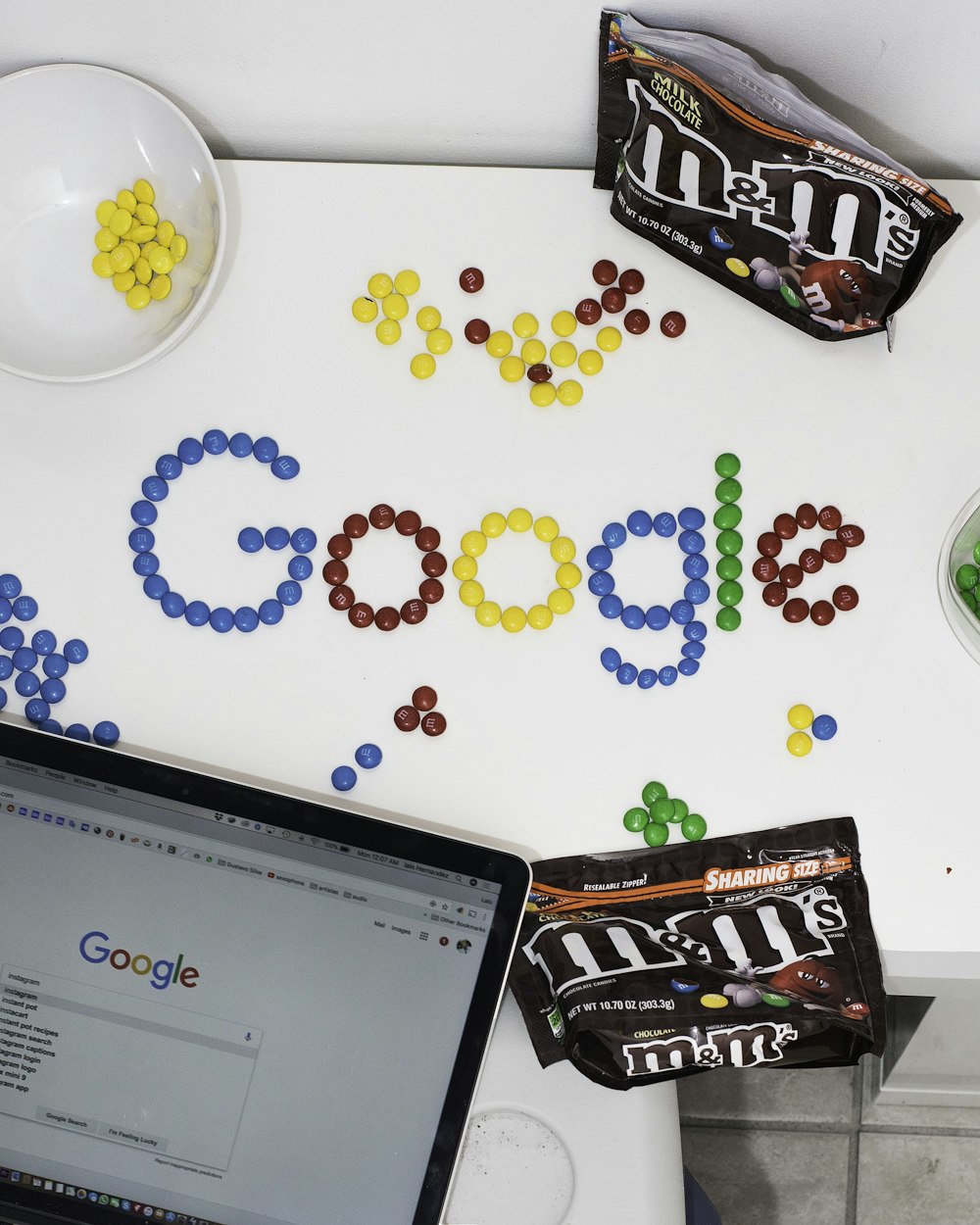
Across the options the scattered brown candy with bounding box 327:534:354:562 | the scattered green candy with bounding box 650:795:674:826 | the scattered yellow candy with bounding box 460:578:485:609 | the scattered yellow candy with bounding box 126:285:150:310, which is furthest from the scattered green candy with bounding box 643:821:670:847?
the scattered yellow candy with bounding box 126:285:150:310

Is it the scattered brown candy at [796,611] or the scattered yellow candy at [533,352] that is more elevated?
the scattered yellow candy at [533,352]

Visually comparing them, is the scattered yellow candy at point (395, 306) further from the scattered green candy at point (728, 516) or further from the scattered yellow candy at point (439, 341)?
the scattered green candy at point (728, 516)

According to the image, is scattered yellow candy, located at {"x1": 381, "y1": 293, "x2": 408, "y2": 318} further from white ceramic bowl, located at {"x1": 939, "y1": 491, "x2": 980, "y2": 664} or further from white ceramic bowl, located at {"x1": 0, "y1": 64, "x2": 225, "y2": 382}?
white ceramic bowl, located at {"x1": 939, "y1": 491, "x2": 980, "y2": 664}

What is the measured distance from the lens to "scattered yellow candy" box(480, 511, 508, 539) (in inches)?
34.9

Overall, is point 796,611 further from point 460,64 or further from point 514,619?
point 460,64

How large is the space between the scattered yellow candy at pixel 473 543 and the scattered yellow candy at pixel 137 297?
32cm

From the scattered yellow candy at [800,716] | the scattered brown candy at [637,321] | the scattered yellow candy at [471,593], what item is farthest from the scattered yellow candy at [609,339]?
the scattered yellow candy at [800,716]

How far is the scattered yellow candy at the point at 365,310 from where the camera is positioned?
36.2 inches

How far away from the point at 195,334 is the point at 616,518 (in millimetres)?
379

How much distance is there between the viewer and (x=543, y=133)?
951 millimetres

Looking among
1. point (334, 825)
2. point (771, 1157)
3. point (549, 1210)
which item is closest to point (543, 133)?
point (334, 825)

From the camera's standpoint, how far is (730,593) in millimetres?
873

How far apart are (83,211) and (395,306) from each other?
0.88 feet

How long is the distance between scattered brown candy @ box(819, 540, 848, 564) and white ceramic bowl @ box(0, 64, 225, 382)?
526 millimetres
